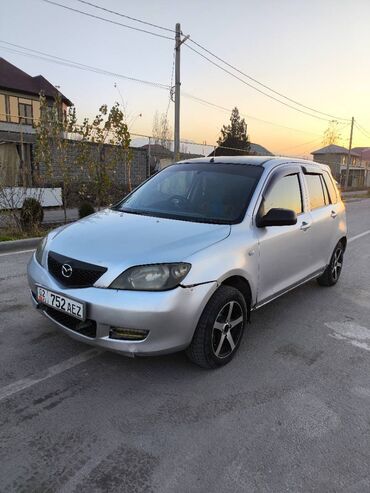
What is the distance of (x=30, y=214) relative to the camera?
8.88 m

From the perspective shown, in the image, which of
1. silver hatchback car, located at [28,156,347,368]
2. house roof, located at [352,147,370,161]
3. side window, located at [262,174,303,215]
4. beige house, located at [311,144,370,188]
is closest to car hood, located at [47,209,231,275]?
silver hatchback car, located at [28,156,347,368]

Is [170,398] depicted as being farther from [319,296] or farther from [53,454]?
[319,296]

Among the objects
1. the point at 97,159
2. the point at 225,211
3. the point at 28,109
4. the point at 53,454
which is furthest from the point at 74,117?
the point at 28,109

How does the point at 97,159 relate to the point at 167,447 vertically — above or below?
above

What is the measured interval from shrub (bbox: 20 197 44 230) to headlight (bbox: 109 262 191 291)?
22.4 ft

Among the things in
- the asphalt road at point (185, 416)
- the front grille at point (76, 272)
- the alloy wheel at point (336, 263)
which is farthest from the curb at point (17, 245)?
the alloy wheel at point (336, 263)

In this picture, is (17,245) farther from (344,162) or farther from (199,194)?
(344,162)

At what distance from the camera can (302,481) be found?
2168 mm

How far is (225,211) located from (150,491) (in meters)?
2.31

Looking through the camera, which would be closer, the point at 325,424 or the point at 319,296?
the point at 325,424

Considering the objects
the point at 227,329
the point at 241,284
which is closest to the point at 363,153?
the point at 241,284

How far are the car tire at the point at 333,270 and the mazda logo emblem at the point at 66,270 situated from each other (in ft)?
12.0

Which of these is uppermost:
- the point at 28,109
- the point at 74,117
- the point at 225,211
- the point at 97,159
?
the point at 28,109

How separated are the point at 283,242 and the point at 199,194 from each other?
948 millimetres
